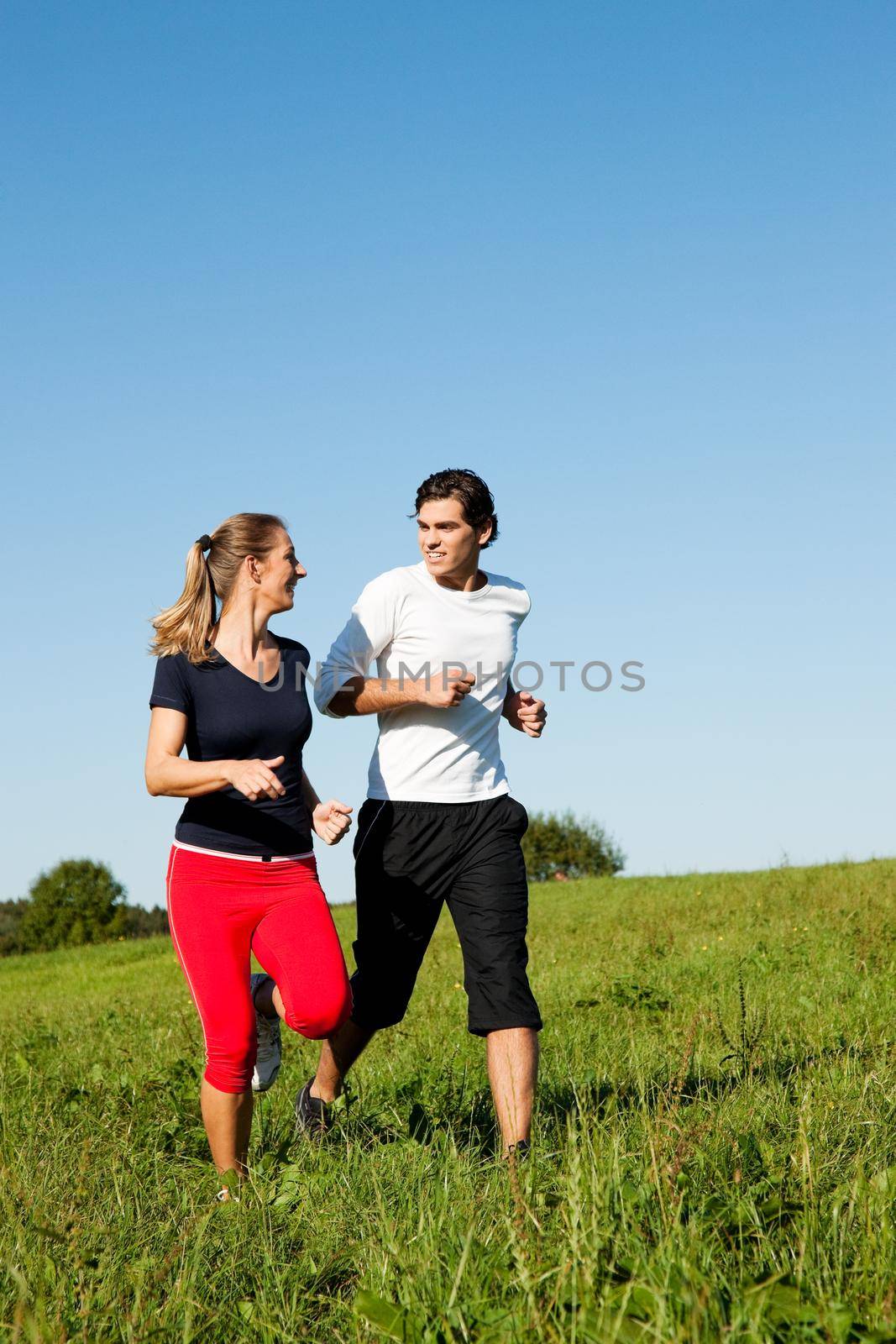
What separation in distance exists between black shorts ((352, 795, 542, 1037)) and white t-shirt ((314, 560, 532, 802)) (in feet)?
0.33

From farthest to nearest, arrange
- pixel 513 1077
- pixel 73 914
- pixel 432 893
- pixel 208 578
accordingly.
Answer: pixel 73 914, pixel 432 893, pixel 208 578, pixel 513 1077

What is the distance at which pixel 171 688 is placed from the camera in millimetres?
4391

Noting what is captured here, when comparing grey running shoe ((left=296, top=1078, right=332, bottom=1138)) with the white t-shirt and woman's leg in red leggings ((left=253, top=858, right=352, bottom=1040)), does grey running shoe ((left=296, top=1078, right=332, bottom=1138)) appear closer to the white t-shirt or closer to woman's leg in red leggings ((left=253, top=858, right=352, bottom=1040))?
woman's leg in red leggings ((left=253, top=858, right=352, bottom=1040))

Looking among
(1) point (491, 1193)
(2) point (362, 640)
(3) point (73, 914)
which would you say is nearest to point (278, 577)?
(2) point (362, 640)

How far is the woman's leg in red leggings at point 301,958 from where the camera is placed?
4.39 metres

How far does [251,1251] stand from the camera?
329 centimetres

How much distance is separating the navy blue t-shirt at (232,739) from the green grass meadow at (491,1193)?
44.5 inches

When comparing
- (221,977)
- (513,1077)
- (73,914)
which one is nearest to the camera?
(221,977)

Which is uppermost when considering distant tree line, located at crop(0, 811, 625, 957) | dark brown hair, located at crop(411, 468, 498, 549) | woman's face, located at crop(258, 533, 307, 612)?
dark brown hair, located at crop(411, 468, 498, 549)

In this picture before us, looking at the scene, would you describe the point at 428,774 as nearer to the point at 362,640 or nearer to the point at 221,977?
the point at 362,640

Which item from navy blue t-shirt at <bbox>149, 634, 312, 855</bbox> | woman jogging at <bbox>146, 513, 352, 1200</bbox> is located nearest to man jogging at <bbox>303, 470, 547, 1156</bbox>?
woman jogging at <bbox>146, 513, 352, 1200</bbox>

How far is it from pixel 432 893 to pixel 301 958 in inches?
26.6

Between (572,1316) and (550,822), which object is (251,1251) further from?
(550,822)

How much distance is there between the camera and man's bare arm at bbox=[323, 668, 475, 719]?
15.1 feet
